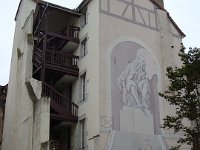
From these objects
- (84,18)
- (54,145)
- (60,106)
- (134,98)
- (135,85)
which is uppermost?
(84,18)

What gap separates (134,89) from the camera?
2391 centimetres

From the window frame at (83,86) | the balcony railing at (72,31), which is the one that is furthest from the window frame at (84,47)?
the window frame at (83,86)

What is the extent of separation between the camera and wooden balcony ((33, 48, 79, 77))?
950 inches

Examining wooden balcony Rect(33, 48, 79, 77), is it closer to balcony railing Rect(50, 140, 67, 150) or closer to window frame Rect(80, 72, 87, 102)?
window frame Rect(80, 72, 87, 102)

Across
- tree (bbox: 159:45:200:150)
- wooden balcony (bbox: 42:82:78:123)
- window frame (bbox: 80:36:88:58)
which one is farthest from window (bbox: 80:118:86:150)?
tree (bbox: 159:45:200:150)

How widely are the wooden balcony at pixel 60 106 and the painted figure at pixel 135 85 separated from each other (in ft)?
10.8

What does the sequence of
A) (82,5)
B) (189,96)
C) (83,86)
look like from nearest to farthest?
(189,96)
(83,86)
(82,5)

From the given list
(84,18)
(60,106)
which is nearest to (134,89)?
(60,106)

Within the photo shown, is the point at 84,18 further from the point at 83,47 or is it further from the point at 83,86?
the point at 83,86

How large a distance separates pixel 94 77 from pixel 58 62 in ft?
10.0

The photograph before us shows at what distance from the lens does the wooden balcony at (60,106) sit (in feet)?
74.5

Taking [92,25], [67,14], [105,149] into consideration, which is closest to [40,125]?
[105,149]

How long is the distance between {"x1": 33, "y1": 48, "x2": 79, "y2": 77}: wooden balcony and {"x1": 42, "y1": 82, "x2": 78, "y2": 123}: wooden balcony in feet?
5.01

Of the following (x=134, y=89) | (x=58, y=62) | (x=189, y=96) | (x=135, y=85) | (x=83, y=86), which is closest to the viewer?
(x=189, y=96)
